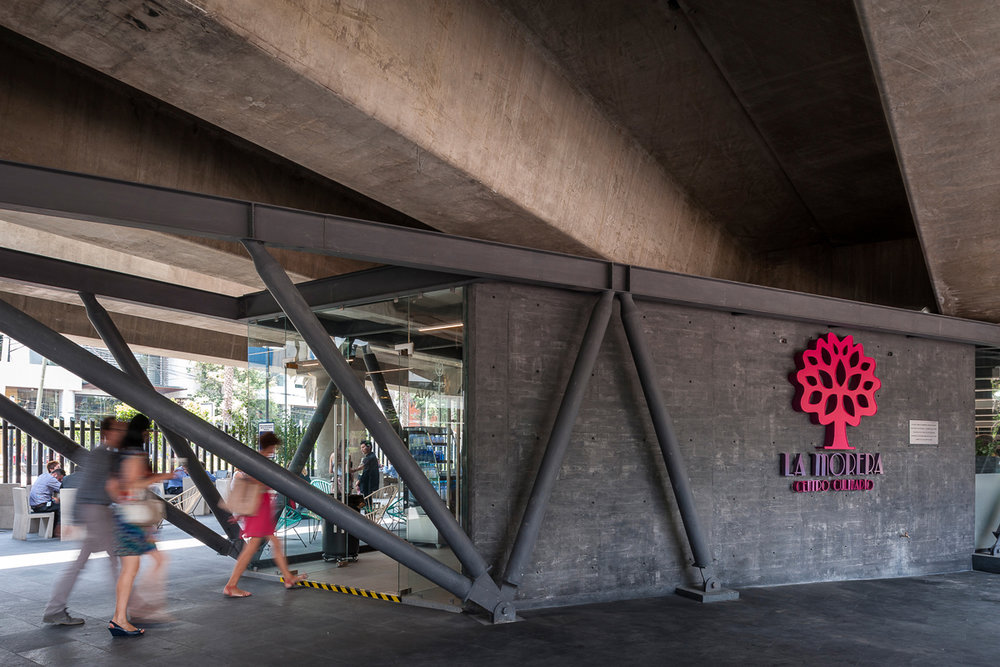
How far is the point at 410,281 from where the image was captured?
9320 mm

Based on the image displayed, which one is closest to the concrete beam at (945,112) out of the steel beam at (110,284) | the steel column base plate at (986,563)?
the steel column base plate at (986,563)

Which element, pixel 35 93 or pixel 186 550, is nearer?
pixel 35 93

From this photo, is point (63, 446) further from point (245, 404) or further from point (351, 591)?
point (245, 404)

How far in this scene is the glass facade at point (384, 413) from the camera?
9008 millimetres

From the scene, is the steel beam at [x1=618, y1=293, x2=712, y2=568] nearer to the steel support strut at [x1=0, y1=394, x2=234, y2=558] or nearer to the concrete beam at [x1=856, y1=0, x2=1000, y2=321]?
the concrete beam at [x1=856, y1=0, x2=1000, y2=321]

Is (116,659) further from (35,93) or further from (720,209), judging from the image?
(720,209)

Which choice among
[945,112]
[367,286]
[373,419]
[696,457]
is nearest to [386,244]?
[373,419]

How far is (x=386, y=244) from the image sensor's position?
796 cm

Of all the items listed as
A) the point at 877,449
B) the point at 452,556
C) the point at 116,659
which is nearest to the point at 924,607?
the point at 877,449

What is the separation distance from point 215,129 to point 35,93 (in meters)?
2.05

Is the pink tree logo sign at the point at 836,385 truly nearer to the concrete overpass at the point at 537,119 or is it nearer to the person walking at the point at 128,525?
the concrete overpass at the point at 537,119

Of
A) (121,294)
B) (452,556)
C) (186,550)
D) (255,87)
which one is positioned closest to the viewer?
(255,87)

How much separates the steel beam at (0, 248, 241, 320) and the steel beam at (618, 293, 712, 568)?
5603mm

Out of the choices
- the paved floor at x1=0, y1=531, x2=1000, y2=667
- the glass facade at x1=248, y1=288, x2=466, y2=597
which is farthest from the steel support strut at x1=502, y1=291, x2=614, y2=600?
the glass facade at x1=248, y1=288, x2=466, y2=597
